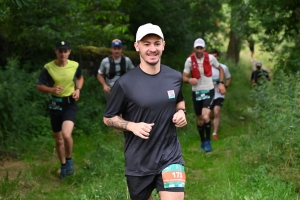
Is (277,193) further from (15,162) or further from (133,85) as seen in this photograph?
(15,162)

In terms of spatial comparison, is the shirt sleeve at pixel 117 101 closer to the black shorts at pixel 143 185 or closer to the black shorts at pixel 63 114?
the black shorts at pixel 143 185

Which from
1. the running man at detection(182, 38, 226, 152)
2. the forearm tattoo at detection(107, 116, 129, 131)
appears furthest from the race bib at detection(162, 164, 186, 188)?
the running man at detection(182, 38, 226, 152)

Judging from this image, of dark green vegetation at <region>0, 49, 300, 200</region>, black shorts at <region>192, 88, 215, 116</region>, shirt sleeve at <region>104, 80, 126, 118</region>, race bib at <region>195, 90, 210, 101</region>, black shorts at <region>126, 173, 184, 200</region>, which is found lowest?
dark green vegetation at <region>0, 49, 300, 200</region>

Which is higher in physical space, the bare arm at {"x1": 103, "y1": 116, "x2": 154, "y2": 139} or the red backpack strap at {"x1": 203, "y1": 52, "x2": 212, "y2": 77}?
the bare arm at {"x1": 103, "y1": 116, "x2": 154, "y2": 139}

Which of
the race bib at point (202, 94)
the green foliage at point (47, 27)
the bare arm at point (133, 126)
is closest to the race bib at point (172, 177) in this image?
the bare arm at point (133, 126)

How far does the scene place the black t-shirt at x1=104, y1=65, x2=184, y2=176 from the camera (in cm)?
436

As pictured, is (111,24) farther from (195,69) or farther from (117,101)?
(117,101)

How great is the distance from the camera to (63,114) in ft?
25.8

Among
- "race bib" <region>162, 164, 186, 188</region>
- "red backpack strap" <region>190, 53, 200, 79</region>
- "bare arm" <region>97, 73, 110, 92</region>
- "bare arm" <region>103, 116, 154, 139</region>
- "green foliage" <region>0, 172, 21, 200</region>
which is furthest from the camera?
"bare arm" <region>97, 73, 110, 92</region>

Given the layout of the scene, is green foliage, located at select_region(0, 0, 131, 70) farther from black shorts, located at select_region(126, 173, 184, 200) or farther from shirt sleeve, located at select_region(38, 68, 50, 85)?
black shorts, located at select_region(126, 173, 184, 200)

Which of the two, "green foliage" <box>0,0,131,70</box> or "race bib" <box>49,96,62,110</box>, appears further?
"green foliage" <box>0,0,131,70</box>

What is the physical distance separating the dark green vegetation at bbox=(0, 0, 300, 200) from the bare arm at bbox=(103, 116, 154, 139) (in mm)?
1758

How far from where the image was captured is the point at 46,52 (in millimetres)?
12977

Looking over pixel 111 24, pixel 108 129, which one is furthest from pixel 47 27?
pixel 111 24
